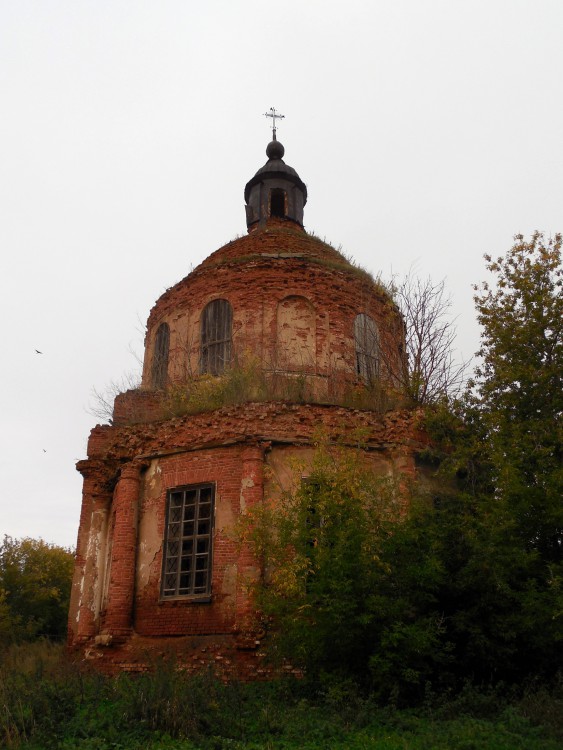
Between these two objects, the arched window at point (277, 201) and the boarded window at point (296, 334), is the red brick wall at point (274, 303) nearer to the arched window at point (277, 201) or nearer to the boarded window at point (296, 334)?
the boarded window at point (296, 334)

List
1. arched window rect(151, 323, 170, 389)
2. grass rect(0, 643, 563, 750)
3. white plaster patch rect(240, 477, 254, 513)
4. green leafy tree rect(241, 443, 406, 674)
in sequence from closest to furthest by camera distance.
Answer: grass rect(0, 643, 563, 750)
green leafy tree rect(241, 443, 406, 674)
white plaster patch rect(240, 477, 254, 513)
arched window rect(151, 323, 170, 389)

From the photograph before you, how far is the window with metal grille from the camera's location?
13.1 meters

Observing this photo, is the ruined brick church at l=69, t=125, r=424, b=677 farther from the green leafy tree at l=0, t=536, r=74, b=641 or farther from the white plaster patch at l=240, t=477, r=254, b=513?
the green leafy tree at l=0, t=536, r=74, b=641

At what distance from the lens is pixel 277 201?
80.2ft

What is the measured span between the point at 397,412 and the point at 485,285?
320 centimetres

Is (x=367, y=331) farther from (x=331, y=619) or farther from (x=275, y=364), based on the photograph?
(x=331, y=619)

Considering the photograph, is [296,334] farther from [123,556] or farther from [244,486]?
[123,556]

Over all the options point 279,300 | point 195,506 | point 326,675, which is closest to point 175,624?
point 195,506

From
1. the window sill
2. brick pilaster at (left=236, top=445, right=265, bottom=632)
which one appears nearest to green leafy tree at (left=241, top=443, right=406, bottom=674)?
brick pilaster at (left=236, top=445, right=265, bottom=632)

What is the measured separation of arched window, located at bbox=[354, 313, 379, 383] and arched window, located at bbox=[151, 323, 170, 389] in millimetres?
5077

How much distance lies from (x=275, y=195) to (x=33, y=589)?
1632cm

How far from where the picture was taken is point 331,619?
9.30 m

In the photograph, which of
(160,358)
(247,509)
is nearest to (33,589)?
(160,358)

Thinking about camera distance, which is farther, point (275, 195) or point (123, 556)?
point (275, 195)
